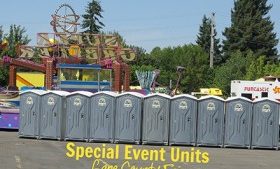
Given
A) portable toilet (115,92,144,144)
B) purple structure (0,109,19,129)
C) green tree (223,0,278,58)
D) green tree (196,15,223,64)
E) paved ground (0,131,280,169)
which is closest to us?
paved ground (0,131,280,169)

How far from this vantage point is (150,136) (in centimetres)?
2088

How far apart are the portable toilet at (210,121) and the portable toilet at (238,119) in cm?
26

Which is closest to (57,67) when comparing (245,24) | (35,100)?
(35,100)

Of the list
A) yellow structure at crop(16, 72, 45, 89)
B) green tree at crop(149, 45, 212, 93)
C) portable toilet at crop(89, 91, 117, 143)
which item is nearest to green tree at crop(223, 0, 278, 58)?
green tree at crop(149, 45, 212, 93)

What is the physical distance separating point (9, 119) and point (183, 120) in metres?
7.96

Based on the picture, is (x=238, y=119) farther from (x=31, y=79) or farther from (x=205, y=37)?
(x=205, y=37)

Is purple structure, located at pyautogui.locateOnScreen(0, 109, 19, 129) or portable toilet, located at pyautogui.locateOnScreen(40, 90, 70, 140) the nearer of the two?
portable toilet, located at pyautogui.locateOnScreen(40, 90, 70, 140)

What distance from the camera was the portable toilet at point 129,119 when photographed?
820 inches

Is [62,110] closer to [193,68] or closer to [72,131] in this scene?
[72,131]

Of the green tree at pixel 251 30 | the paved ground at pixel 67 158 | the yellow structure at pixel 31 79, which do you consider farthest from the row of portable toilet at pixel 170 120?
the green tree at pixel 251 30

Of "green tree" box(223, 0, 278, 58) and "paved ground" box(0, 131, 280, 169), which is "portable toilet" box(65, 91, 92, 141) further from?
"green tree" box(223, 0, 278, 58)

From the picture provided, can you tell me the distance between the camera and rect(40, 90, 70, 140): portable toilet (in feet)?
69.0

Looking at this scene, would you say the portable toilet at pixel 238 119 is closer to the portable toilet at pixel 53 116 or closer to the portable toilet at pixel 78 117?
the portable toilet at pixel 78 117

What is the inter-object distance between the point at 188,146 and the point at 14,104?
28.2 feet
